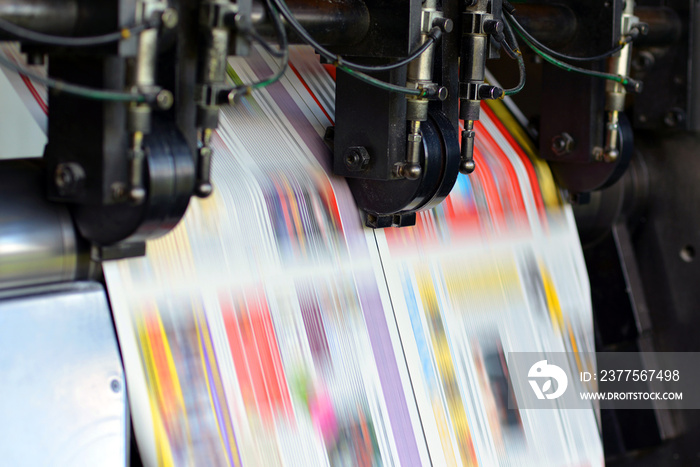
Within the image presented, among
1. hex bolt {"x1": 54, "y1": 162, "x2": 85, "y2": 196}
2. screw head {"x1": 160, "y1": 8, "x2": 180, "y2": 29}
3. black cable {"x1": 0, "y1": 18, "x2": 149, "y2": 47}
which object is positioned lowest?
hex bolt {"x1": 54, "y1": 162, "x2": 85, "y2": 196}

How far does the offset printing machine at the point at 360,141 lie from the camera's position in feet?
3.36

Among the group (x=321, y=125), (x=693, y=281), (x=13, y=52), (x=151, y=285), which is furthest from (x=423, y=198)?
(x=693, y=281)

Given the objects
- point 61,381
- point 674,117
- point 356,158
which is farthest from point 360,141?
point 674,117

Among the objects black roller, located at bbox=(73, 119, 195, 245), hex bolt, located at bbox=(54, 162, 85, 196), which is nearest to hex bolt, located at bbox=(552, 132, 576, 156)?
black roller, located at bbox=(73, 119, 195, 245)

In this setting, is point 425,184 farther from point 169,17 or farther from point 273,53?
point 169,17

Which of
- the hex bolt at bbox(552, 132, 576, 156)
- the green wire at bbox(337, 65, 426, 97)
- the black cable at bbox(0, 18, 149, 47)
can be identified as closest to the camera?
the black cable at bbox(0, 18, 149, 47)

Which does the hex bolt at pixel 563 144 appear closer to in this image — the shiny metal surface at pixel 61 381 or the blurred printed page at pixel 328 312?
the blurred printed page at pixel 328 312

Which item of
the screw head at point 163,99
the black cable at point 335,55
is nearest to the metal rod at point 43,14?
the screw head at point 163,99

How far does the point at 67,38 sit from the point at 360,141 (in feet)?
1.79

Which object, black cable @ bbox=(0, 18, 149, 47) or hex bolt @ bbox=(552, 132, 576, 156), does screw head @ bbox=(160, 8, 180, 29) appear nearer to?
black cable @ bbox=(0, 18, 149, 47)

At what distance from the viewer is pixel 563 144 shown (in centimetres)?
170

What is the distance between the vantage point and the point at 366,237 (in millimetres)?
1418

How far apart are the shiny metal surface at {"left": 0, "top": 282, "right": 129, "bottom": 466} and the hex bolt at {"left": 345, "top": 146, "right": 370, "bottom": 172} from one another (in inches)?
17.1

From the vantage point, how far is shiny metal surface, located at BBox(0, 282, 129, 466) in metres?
1.03
